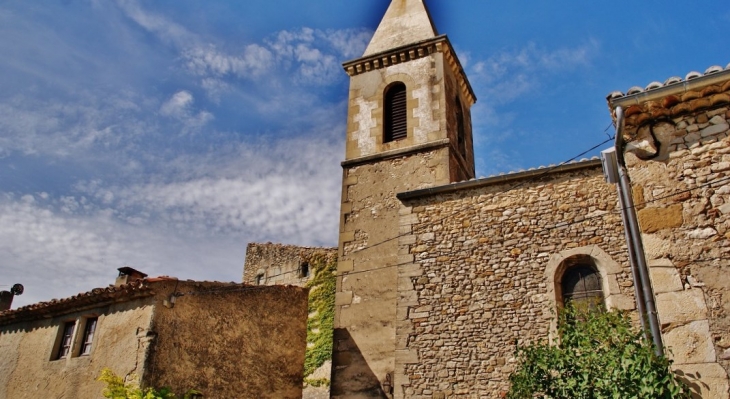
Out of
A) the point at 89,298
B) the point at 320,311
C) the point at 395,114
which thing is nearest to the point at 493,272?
the point at 395,114

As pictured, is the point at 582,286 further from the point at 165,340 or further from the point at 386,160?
the point at 165,340

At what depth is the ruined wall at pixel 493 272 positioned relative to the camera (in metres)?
7.99

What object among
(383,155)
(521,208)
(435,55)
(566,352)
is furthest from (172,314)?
(435,55)

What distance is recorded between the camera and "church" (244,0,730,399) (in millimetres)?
5316

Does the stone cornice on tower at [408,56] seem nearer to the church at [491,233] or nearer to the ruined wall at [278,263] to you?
the church at [491,233]

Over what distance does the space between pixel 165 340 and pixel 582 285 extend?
24.1 ft

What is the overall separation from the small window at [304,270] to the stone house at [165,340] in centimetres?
423

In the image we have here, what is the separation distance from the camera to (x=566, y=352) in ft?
20.5

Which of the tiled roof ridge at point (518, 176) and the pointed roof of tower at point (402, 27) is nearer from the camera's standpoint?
the tiled roof ridge at point (518, 176)

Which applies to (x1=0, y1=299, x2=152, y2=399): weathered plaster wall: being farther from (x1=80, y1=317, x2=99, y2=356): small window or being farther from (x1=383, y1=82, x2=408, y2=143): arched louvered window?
(x1=383, y1=82, x2=408, y2=143): arched louvered window

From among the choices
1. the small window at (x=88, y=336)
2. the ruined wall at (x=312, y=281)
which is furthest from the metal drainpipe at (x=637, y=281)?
the small window at (x=88, y=336)

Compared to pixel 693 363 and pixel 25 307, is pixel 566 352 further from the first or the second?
pixel 25 307

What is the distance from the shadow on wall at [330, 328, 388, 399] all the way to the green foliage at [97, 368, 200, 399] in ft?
8.95

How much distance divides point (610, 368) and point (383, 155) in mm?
8072
